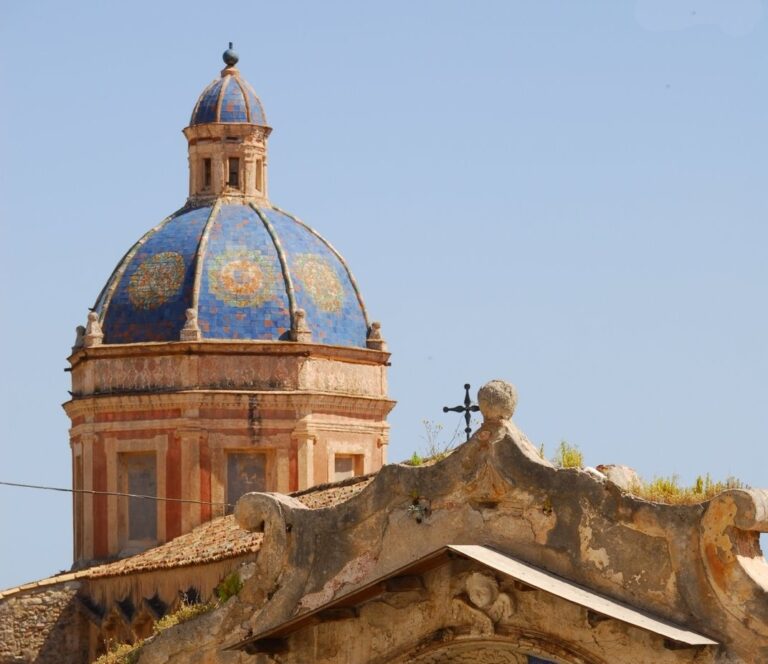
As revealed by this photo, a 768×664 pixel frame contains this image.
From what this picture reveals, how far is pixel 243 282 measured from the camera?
45938mm

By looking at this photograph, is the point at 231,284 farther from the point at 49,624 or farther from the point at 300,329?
the point at 49,624

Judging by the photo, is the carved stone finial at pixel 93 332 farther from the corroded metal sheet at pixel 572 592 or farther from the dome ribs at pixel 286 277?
the corroded metal sheet at pixel 572 592

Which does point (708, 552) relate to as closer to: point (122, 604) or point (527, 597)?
point (527, 597)

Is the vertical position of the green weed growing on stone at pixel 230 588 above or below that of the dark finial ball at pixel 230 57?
below

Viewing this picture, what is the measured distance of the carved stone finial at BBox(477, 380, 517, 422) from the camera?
22125 millimetres

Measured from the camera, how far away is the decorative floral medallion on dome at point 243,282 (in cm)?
4584

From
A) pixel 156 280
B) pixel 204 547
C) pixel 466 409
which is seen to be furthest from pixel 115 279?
pixel 466 409

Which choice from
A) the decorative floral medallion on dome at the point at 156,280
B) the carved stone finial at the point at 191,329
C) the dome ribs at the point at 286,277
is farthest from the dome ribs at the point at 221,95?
the carved stone finial at the point at 191,329

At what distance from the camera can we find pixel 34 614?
1764 inches

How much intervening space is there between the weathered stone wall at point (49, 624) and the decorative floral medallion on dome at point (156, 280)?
513cm

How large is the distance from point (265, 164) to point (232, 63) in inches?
90.3

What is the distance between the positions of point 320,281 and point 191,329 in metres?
2.61

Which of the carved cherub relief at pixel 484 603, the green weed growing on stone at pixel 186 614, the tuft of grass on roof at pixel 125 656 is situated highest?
the carved cherub relief at pixel 484 603

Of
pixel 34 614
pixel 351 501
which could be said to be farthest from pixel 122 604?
pixel 351 501
